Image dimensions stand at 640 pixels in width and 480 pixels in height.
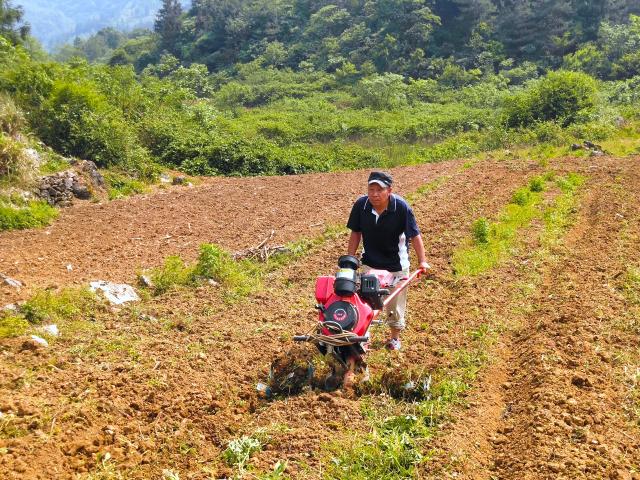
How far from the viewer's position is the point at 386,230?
16.3 feet

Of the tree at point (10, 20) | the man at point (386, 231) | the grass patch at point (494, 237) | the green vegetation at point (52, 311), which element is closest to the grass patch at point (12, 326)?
the green vegetation at point (52, 311)

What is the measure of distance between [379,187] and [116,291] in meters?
4.06

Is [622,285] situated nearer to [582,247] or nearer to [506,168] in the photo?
[582,247]

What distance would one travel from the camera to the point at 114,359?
16.0 ft

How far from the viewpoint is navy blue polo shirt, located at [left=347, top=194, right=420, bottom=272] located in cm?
493

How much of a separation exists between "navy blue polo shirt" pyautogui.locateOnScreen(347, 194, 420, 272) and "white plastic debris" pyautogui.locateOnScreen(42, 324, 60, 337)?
10.5 ft

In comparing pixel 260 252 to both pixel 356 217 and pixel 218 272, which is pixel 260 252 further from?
pixel 356 217

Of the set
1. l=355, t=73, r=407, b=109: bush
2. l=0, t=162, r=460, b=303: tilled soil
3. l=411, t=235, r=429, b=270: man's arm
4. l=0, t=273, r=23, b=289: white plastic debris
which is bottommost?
l=0, t=162, r=460, b=303: tilled soil

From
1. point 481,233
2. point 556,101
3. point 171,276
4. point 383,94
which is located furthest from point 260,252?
point 383,94

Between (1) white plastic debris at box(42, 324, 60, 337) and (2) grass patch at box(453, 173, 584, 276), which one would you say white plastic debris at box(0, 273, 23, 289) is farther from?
(2) grass patch at box(453, 173, 584, 276)

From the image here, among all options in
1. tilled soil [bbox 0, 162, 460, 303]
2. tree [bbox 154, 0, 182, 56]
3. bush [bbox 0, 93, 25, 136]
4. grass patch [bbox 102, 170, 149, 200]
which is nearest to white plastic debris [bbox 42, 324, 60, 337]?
tilled soil [bbox 0, 162, 460, 303]

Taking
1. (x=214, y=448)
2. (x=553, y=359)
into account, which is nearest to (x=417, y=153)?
(x=553, y=359)

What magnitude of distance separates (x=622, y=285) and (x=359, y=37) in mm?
50746

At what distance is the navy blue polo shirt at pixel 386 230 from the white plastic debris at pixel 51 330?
10.5ft
